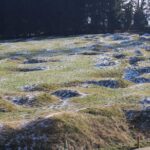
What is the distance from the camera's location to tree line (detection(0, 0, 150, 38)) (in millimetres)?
125938

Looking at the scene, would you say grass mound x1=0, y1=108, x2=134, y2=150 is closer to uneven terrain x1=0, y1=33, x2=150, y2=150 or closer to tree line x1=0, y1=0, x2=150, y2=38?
uneven terrain x1=0, y1=33, x2=150, y2=150

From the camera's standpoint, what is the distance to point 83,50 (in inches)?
3002

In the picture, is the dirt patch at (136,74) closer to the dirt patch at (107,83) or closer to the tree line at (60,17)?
the dirt patch at (107,83)

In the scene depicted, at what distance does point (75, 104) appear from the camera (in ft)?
113

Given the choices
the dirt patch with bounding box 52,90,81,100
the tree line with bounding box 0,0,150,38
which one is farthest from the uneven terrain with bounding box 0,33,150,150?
the tree line with bounding box 0,0,150,38

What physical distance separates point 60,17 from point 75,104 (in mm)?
95805

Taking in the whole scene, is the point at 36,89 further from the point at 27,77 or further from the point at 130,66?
the point at 130,66

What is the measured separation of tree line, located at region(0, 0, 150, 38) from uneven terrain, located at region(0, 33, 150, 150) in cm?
6495

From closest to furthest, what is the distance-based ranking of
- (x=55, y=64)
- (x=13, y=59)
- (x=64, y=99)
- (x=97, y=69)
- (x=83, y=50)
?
(x=64, y=99) < (x=97, y=69) < (x=55, y=64) < (x=13, y=59) < (x=83, y=50)

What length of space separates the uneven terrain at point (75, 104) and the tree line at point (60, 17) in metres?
65.0

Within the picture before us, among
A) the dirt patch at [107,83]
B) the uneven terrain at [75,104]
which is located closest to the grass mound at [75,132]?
the uneven terrain at [75,104]

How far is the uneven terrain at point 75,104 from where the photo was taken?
87.2 feet

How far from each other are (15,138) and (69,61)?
→ 120ft

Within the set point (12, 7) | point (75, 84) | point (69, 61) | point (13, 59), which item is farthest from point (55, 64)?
point (12, 7)
